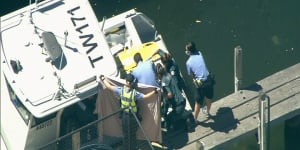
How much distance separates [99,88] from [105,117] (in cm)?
56

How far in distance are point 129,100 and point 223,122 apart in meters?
2.31

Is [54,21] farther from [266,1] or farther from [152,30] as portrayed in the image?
[266,1]

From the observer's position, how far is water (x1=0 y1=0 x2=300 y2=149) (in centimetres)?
1950

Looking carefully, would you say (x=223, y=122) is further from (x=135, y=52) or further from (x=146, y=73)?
(x=135, y=52)

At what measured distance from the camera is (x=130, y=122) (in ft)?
49.2

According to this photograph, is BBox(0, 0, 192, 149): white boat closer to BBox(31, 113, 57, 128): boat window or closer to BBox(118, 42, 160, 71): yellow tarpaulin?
BBox(31, 113, 57, 128): boat window

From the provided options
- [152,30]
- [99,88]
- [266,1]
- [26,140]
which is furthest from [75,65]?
[266,1]

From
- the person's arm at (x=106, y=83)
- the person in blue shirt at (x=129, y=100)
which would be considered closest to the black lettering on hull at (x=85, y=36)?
the person's arm at (x=106, y=83)

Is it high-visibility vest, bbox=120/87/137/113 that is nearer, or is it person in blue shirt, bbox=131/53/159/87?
high-visibility vest, bbox=120/87/137/113

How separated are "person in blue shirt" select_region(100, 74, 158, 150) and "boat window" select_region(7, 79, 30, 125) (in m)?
1.59

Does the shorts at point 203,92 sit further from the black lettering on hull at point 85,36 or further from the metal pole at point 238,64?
the black lettering on hull at point 85,36

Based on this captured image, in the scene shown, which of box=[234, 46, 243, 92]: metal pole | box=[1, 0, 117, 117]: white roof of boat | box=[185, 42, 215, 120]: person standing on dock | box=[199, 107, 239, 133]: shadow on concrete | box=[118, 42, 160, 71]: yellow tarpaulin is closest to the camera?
box=[1, 0, 117, 117]: white roof of boat

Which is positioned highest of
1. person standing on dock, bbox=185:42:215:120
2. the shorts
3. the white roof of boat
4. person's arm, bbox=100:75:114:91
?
the white roof of boat

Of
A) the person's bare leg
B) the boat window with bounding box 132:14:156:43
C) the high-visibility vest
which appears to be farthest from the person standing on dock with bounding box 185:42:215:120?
the boat window with bounding box 132:14:156:43
